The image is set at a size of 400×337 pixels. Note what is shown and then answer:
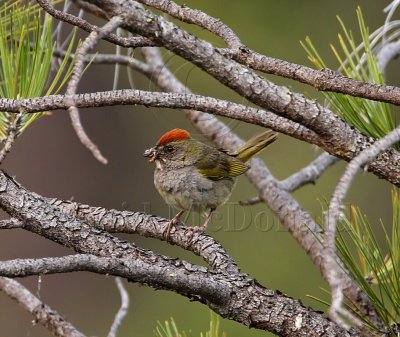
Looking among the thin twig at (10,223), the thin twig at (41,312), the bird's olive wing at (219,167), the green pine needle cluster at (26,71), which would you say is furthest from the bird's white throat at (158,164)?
the thin twig at (10,223)

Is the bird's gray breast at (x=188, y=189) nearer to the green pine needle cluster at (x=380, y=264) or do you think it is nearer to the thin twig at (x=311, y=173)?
the thin twig at (x=311, y=173)

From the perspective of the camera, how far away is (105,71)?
8.45 m

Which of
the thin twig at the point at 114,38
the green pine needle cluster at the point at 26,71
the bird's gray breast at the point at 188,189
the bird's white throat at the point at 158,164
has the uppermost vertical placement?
the bird's white throat at the point at 158,164

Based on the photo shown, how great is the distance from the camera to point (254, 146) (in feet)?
16.6

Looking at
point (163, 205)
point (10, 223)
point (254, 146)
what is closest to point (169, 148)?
point (254, 146)

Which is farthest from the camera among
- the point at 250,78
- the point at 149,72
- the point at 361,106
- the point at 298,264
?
the point at 298,264

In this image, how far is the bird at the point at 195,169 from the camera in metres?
4.76

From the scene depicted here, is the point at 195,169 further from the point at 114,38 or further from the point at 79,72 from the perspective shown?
the point at 79,72

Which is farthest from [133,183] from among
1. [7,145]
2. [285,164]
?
[7,145]

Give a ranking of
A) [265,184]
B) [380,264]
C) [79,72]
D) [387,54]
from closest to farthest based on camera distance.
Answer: [79,72]
[380,264]
[387,54]
[265,184]

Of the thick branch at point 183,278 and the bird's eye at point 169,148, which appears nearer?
the thick branch at point 183,278

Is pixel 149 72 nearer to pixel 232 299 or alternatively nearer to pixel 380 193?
Result: pixel 232 299

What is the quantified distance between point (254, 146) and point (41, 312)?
8.29ft

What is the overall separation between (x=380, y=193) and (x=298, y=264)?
51.0 inches
